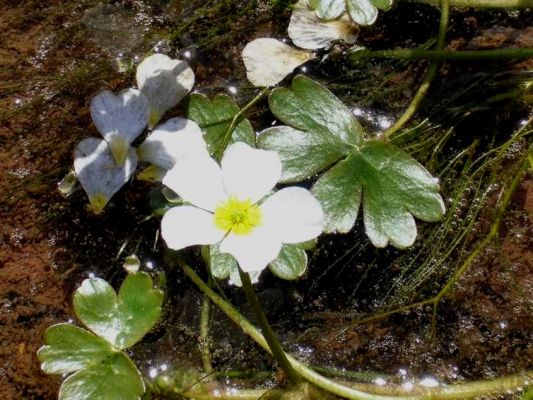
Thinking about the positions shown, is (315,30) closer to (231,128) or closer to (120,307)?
(231,128)

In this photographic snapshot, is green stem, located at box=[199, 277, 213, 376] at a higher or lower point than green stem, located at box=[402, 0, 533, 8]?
lower

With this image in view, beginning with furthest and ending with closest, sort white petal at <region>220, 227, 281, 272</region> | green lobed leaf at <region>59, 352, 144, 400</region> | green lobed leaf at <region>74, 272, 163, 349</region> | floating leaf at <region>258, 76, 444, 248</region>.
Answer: floating leaf at <region>258, 76, 444, 248</region> < green lobed leaf at <region>74, 272, 163, 349</region> < green lobed leaf at <region>59, 352, 144, 400</region> < white petal at <region>220, 227, 281, 272</region>

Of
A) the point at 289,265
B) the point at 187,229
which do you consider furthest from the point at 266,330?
the point at 187,229

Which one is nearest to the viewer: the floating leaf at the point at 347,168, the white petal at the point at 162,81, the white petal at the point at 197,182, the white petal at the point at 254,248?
the white petal at the point at 254,248

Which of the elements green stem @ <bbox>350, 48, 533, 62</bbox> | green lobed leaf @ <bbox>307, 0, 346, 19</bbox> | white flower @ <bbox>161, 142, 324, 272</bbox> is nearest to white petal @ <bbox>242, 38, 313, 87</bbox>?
green lobed leaf @ <bbox>307, 0, 346, 19</bbox>

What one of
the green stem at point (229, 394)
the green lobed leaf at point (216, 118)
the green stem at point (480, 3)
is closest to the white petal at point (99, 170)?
the green lobed leaf at point (216, 118)

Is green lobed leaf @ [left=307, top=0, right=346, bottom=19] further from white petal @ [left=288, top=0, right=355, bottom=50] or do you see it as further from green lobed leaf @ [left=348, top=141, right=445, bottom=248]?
green lobed leaf @ [left=348, top=141, right=445, bottom=248]

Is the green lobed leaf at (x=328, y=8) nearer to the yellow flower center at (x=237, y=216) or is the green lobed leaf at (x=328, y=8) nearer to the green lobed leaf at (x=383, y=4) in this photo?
the green lobed leaf at (x=383, y=4)
